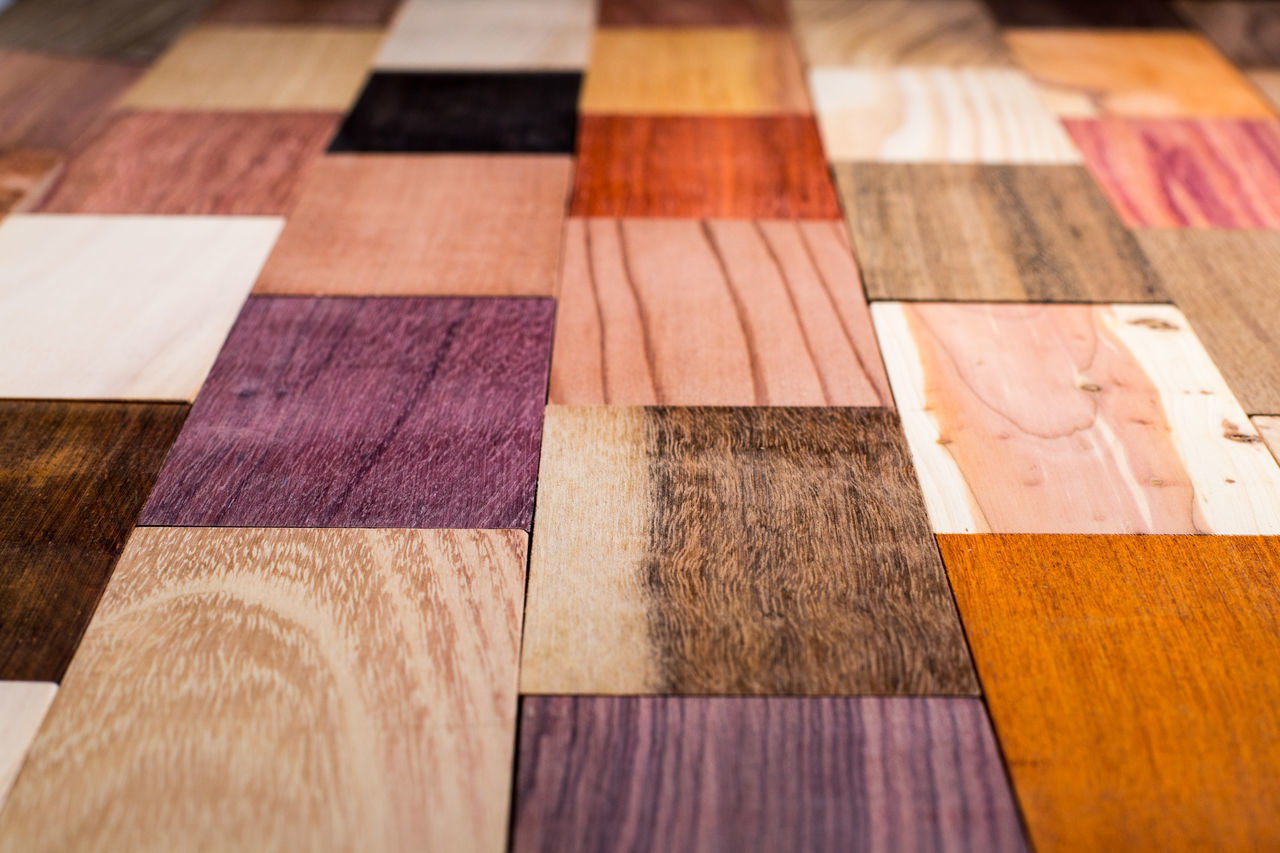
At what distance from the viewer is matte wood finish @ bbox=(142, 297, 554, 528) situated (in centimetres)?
125

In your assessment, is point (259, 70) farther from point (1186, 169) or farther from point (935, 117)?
point (1186, 169)

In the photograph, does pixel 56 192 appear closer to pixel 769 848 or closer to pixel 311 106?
pixel 311 106

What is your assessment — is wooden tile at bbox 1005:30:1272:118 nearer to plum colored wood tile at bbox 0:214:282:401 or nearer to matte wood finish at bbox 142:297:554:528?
matte wood finish at bbox 142:297:554:528

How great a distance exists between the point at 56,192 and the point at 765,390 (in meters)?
1.44

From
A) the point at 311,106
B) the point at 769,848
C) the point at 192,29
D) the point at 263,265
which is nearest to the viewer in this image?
the point at 769,848

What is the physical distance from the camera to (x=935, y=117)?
2154mm

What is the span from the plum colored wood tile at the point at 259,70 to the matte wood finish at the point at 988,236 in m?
1.22

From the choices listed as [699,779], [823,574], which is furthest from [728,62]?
[699,779]

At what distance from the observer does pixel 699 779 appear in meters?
0.98

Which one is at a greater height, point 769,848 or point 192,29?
point 192,29

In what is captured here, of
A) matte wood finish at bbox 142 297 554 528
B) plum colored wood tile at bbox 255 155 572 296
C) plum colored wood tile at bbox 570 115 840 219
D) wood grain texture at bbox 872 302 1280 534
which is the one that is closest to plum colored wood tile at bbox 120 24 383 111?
plum colored wood tile at bbox 255 155 572 296

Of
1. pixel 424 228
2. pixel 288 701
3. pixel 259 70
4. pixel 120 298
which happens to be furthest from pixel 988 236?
pixel 259 70

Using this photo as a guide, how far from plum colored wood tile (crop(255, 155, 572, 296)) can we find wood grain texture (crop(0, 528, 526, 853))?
57 centimetres

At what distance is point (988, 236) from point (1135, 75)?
94 cm
